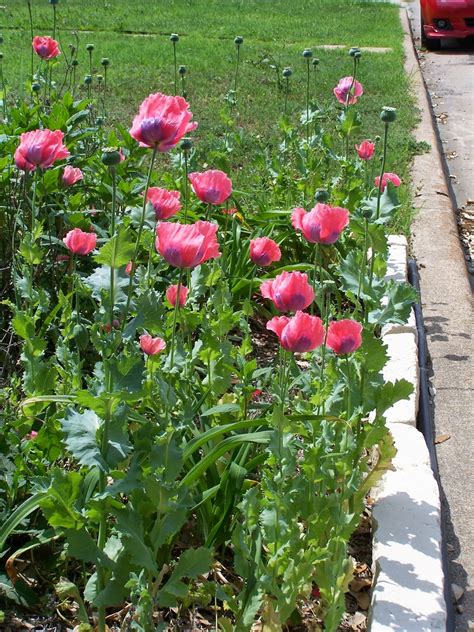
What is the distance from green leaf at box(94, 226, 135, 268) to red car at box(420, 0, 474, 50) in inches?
440

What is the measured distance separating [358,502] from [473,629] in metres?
0.46

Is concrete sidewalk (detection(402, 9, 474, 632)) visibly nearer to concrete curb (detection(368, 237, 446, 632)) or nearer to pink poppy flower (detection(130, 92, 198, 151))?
concrete curb (detection(368, 237, 446, 632))

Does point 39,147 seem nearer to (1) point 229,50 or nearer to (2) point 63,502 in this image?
(2) point 63,502

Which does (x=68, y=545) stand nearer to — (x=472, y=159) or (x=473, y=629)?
(x=473, y=629)

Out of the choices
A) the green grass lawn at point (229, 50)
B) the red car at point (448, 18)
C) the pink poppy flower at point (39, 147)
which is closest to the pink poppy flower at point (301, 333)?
the pink poppy flower at point (39, 147)

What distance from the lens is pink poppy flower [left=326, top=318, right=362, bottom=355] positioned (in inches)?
91.7

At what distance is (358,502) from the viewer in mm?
2609

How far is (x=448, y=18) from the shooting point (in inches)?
489

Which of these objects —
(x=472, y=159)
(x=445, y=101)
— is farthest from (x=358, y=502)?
(x=445, y=101)

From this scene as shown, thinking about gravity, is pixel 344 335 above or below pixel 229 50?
above

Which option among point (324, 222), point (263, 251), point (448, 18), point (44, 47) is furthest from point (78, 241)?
point (448, 18)

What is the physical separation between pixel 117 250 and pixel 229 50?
10.1m

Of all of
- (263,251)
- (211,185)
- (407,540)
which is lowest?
(407,540)

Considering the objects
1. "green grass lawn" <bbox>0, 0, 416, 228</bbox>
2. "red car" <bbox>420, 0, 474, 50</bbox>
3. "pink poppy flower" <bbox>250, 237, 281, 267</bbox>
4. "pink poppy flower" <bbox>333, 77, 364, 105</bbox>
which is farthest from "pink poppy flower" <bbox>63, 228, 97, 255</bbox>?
"red car" <bbox>420, 0, 474, 50</bbox>
